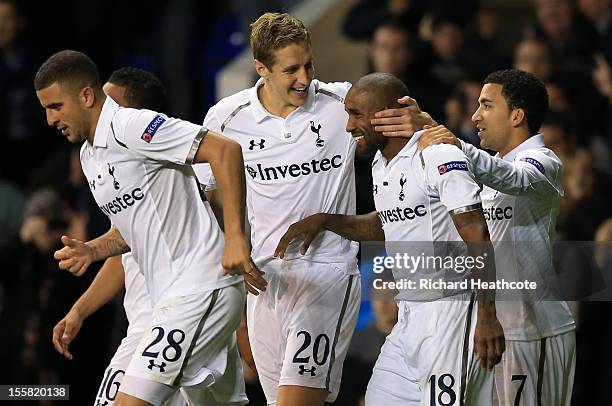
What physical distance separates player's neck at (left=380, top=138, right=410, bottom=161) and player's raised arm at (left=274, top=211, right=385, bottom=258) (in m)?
0.51

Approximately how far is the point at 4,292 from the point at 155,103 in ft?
12.6

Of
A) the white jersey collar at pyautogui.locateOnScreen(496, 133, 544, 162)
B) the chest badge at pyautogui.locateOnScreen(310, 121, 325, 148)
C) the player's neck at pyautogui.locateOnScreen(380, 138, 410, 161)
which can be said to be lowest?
the player's neck at pyautogui.locateOnScreen(380, 138, 410, 161)

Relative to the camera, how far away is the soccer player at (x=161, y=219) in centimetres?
599

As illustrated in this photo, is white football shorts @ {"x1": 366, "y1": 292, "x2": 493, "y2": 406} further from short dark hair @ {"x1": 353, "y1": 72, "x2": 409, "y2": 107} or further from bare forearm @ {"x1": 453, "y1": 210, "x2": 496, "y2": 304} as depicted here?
short dark hair @ {"x1": 353, "y1": 72, "x2": 409, "y2": 107}

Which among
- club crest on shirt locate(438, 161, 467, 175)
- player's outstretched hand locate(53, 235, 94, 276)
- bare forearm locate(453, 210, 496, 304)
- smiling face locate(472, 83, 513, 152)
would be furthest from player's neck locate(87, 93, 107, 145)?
smiling face locate(472, 83, 513, 152)

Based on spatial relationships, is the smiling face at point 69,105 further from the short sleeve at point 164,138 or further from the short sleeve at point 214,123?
the short sleeve at point 214,123

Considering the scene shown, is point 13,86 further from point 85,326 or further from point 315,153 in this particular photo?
point 315,153

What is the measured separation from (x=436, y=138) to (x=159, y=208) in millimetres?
1305

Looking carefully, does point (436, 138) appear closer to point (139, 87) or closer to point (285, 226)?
point (285, 226)

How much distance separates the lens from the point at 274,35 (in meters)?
6.70

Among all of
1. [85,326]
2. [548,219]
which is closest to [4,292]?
[85,326]

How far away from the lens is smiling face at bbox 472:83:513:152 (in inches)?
263

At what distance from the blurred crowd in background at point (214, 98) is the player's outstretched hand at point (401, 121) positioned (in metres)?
2.14

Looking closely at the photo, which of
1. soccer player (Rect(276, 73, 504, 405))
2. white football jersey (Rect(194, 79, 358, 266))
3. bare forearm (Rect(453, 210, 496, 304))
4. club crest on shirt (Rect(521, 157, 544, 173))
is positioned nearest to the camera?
bare forearm (Rect(453, 210, 496, 304))
